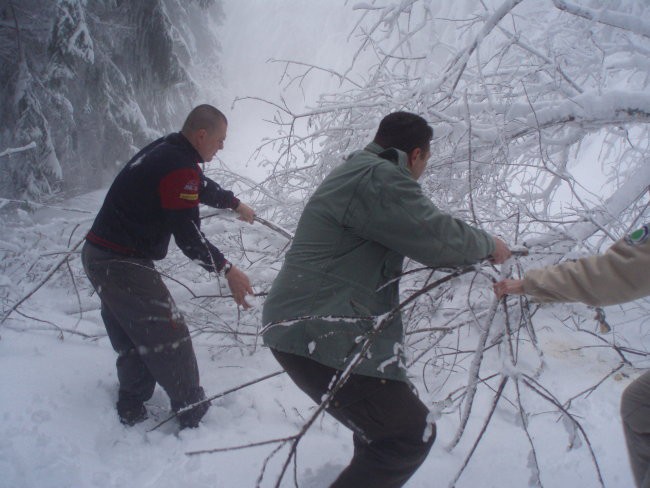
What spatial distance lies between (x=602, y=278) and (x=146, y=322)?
211cm

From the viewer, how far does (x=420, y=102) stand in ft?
9.28

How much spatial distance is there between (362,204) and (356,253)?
7.5 inches

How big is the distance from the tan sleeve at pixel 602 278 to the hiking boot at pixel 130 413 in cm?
219

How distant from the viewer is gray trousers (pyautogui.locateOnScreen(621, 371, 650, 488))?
1.56 meters

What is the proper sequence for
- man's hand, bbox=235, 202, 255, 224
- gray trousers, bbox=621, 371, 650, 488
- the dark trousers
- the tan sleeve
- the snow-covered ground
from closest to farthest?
the tan sleeve < the dark trousers < gray trousers, bbox=621, 371, 650, 488 < the snow-covered ground < man's hand, bbox=235, 202, 255, 224

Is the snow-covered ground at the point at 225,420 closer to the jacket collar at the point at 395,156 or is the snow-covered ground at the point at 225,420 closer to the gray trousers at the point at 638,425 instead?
the gray trousers at the point at 638,425

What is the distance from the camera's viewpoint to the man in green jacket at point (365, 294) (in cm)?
134

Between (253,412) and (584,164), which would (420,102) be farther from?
(584,164)

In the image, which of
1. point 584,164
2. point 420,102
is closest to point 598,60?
point 420,102

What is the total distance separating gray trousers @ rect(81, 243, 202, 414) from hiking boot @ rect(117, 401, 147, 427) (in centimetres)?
1

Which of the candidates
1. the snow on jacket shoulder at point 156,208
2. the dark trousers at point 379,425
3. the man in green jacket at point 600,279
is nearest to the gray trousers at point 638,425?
the man in green jacket at point 600,279

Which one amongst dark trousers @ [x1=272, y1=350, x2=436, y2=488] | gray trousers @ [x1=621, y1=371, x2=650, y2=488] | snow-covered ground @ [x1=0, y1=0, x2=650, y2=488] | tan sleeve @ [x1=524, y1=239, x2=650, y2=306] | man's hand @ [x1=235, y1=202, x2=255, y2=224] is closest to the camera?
tan sleeve @ [x1=524, y1=239, x2=650, y2=306]

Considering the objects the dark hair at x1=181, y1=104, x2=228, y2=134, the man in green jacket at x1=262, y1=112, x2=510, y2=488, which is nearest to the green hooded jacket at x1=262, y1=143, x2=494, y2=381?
the man in green jacket at x1=262, y1=112, x2=510, y2=488

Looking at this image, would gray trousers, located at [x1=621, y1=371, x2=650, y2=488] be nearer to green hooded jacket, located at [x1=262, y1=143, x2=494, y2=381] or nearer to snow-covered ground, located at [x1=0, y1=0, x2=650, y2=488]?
snow-covered ground, located at [x1=0, y1=0, x2=650, y2=488]
